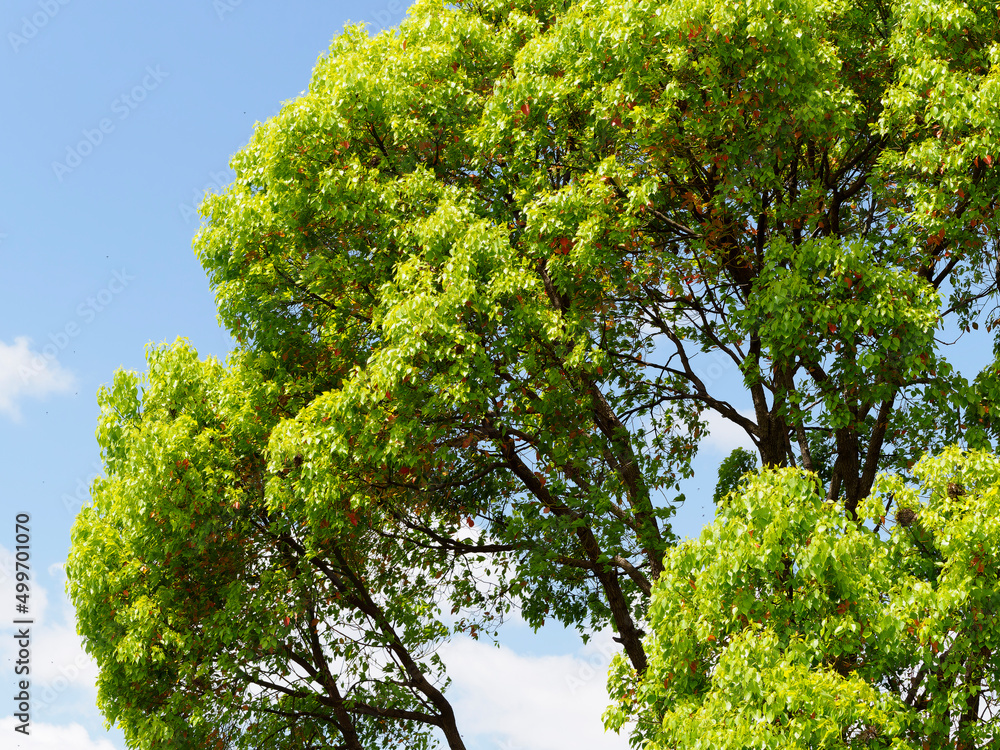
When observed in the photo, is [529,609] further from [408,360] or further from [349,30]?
[349,30]

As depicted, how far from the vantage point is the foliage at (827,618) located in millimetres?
8594

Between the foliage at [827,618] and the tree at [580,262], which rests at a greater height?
the tree at [580,262]

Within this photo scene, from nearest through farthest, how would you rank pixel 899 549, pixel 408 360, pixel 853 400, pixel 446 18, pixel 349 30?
pixel 899 549 → pixel 408 360 → pixel 853 400 → pixel 446 18 → pixel 349 30

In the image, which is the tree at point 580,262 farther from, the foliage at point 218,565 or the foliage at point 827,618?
the foliage at point 827,618

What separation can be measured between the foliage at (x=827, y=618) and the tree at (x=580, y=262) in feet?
9.41

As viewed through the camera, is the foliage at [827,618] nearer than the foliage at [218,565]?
Yes

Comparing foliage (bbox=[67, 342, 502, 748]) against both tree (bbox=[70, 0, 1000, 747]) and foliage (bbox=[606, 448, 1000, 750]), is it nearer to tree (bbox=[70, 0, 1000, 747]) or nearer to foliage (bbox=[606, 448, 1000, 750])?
tree (bbox=[70, 0, 1000, 747])

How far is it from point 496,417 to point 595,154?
4052mm

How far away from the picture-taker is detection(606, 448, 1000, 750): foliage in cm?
859

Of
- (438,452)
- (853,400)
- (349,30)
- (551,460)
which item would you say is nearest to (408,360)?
(438,452)

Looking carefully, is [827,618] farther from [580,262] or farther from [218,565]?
[218,565]

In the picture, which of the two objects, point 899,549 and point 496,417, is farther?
point 496,417

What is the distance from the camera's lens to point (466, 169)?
1532 centimetres

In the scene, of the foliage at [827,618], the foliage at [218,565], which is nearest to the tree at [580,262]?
the foliage at [218,565]
